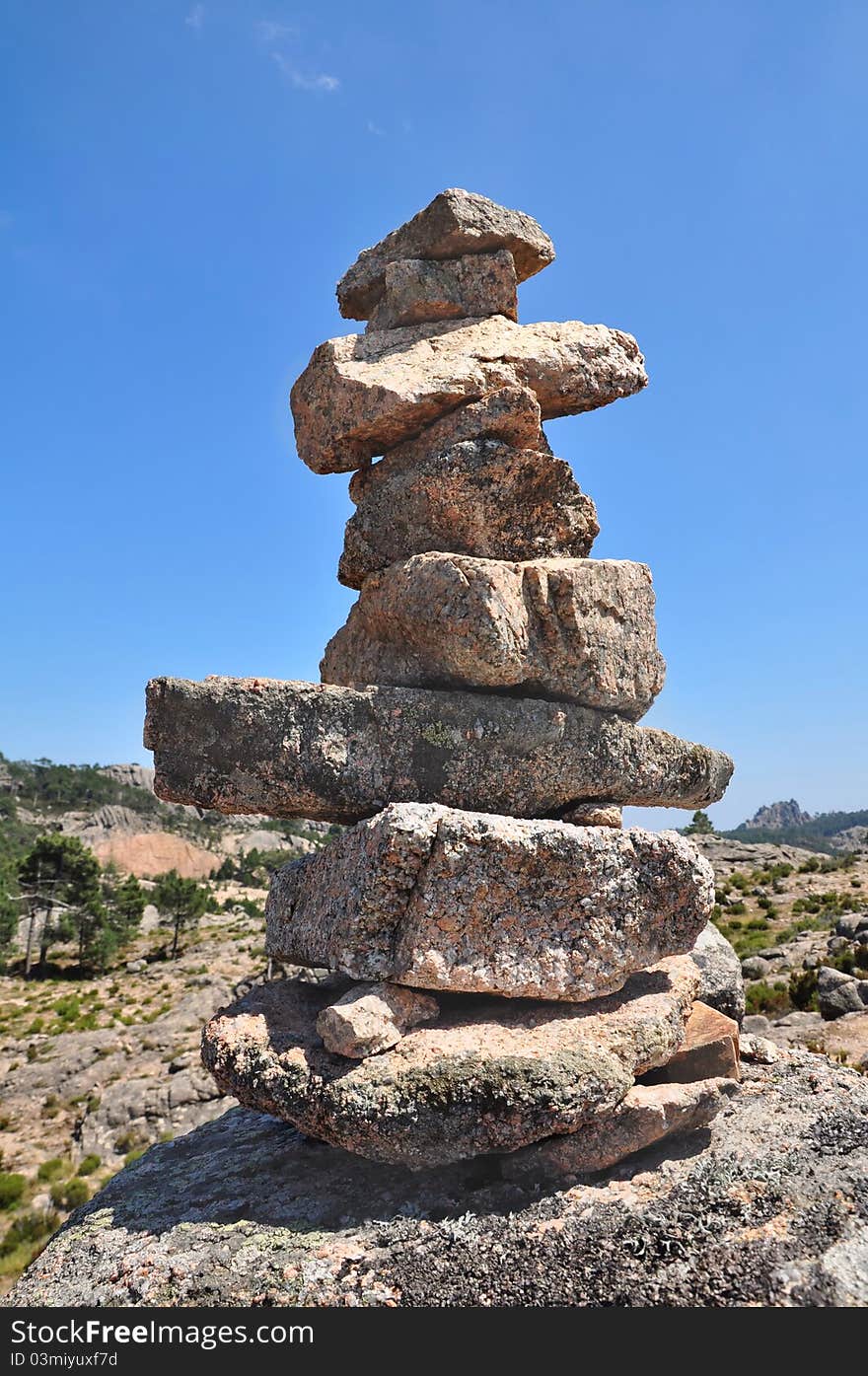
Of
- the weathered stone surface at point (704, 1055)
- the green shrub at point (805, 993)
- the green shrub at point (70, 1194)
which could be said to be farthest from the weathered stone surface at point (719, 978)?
the green shrub at point (70, 1194)

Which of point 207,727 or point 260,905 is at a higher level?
point 207,727

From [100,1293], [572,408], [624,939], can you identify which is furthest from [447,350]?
[100,1293]

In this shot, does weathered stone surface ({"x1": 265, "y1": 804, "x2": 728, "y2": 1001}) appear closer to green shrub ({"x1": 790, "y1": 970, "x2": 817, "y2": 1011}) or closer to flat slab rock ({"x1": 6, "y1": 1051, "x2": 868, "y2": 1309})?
flat slab rock ({"x1": 6, "y1": 1051, "x2": 868, "y2": 1309})

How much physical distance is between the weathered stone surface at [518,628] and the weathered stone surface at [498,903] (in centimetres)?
164

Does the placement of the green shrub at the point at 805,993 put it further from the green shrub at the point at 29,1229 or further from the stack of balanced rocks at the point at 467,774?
the green shrub at the point at 29,1229

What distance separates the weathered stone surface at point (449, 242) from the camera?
8.65 m

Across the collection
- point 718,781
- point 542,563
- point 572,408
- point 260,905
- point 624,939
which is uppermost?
point 572,408

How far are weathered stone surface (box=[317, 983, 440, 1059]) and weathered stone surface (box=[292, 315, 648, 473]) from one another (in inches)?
223

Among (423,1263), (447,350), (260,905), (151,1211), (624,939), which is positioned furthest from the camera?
(260,905)

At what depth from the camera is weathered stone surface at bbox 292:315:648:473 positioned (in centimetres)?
806

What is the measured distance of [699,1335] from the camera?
4074 millimetres

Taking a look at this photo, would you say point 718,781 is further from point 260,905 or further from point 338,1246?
point 260,905

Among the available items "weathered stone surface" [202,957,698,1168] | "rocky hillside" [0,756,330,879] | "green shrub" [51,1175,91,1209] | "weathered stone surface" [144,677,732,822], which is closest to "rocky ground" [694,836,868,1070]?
"weathered stone surface" [202,957,698,1168]

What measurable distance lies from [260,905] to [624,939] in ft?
225
